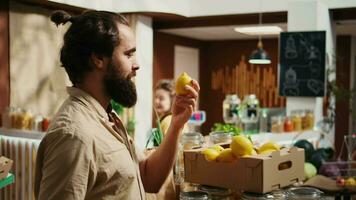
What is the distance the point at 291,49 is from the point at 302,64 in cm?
22

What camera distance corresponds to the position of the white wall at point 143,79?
239 inches

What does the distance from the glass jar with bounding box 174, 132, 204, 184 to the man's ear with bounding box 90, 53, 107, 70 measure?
0.67 metres

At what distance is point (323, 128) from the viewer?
17.1 ft

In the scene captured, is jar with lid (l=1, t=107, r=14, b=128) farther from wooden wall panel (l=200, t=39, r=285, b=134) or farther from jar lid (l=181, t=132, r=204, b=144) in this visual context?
wooden wall panel (l=200, t=39, r=285, b=134)

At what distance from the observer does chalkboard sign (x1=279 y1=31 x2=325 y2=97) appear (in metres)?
5.12

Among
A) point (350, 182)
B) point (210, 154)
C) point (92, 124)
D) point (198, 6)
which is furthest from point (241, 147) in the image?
point (198, 6)

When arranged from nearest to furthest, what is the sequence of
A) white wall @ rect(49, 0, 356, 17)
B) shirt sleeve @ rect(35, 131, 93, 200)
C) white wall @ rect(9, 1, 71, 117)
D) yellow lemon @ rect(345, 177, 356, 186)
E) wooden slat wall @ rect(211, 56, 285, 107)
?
shirt sleeve @ rect(35, 131, 93, 200) < yellow lemon @ rect(345, 177, 356, 186) < white wall @ rect(9, 1, 71, 117) < white wall @ rect(49, 0, 356, 17) < wooden slat wall @ rect(211, 56, 285, 107)

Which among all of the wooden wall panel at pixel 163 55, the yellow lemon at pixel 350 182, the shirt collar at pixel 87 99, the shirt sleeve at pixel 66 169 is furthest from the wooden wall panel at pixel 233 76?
the shirt sleeve at pixel 66 169

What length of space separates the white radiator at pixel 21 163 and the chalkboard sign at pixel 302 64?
117 inches

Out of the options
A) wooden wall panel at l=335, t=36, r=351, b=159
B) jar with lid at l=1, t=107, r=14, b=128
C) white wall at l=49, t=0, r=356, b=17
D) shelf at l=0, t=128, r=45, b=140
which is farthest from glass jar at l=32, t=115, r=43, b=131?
wooden wall panel at l=335, t=36, r=351, b=159

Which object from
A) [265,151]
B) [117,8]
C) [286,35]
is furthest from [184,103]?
[117,8]

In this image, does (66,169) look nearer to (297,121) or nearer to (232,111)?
(232,111)

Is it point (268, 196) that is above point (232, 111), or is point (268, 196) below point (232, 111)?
below

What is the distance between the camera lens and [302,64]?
17.2 ft
